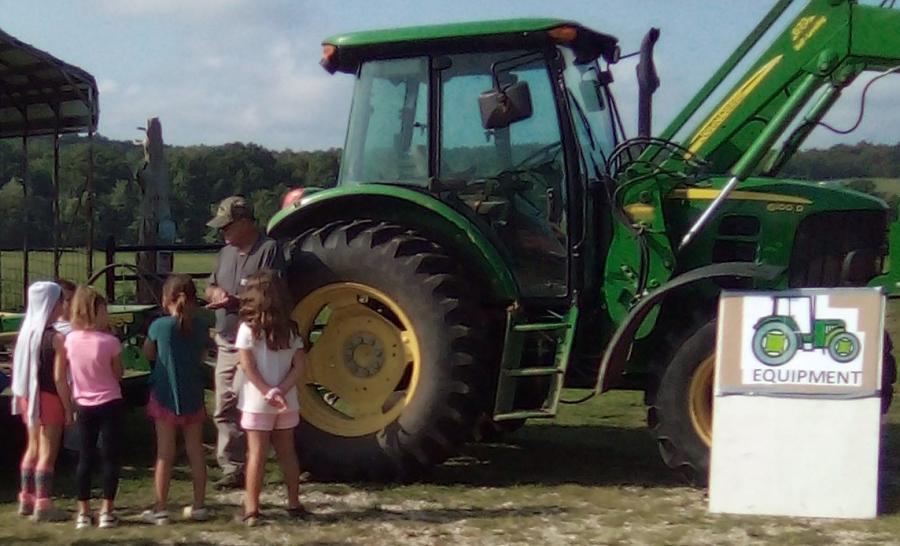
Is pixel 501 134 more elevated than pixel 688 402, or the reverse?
pixel 501 134

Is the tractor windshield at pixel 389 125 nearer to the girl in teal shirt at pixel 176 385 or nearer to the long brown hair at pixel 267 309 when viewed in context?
the long brown hair at pixel 267 309

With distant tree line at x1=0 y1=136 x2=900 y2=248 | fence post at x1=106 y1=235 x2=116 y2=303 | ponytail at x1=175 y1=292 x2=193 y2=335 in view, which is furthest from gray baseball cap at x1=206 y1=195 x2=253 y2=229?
fence post at x1=106 y1=235 x2=116 y2=303

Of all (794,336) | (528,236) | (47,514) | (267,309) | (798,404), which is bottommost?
(47,514)

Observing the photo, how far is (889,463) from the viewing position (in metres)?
6.99

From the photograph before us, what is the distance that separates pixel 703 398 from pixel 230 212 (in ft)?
9.00

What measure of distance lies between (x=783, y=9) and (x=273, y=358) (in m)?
3.84

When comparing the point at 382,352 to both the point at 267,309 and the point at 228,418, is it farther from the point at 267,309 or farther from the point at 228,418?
the point at 267,309

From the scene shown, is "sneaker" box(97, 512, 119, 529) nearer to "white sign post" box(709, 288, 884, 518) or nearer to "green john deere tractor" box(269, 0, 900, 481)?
"green john deere tractor" box(269, 0, 900, 481)

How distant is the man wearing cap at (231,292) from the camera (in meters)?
6.00

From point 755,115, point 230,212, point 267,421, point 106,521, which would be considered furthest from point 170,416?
point 755,115

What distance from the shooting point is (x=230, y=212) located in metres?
5.98

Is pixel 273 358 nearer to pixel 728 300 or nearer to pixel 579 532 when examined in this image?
pixel 579 532

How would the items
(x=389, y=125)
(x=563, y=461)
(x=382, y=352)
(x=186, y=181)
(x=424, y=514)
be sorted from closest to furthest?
(x=424, y=514) < (x=382, y=352) < (x=389, y=125) < (x=563, y=461) < (x=186, y=181)

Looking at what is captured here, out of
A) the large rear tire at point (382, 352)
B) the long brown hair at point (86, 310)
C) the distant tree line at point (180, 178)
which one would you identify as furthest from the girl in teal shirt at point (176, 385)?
the distant tree line at point (180, 178)
